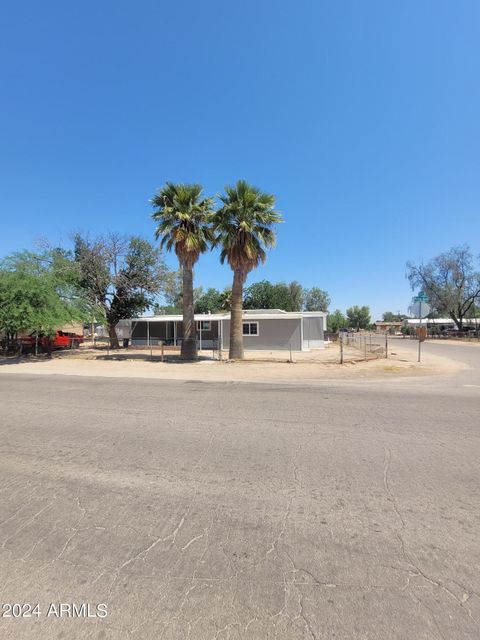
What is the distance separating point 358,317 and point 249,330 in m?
97.9

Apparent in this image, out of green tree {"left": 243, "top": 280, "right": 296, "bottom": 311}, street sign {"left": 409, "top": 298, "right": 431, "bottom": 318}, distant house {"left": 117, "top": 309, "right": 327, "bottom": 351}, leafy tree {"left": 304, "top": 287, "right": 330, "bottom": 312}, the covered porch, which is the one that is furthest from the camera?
leafy tree {"left": 304, "top": 287, "right": 330, "bottom": 312}

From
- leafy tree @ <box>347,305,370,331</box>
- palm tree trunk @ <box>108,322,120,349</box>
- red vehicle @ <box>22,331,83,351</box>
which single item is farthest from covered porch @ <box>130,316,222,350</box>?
leafy tree @ <box>347,305,370,331</box>

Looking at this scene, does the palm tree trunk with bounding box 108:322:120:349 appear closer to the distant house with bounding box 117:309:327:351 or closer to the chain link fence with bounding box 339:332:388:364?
the distant house with bounding box 117:309:327:351

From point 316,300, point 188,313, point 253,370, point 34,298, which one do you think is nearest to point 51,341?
point 34,298

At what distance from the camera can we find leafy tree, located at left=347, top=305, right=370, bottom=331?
118875mm

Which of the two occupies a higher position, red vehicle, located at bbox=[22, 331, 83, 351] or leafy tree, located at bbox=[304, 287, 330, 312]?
leafy tree, located at bbox=[304, 287, 330, 312]

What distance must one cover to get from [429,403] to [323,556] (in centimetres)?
Answer: 694

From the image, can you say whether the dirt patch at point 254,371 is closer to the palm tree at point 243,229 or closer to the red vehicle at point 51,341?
the palm tree at point 243,229

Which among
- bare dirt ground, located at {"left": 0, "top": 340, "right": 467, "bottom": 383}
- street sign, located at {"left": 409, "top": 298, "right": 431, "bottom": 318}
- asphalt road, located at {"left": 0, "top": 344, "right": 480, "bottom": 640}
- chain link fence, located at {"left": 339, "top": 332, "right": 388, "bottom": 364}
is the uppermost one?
street sign, located at {"left": 409, "top": 298, "right": 431, "bottom": 318}

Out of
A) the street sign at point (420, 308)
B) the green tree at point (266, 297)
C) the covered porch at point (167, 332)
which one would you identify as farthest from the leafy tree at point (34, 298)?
the green tree at point (266, 297)

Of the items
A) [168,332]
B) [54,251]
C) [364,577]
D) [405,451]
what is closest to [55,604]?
[364,577]

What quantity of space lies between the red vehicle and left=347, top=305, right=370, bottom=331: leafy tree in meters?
101

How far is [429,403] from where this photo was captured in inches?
339

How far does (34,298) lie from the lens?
21.0 m
